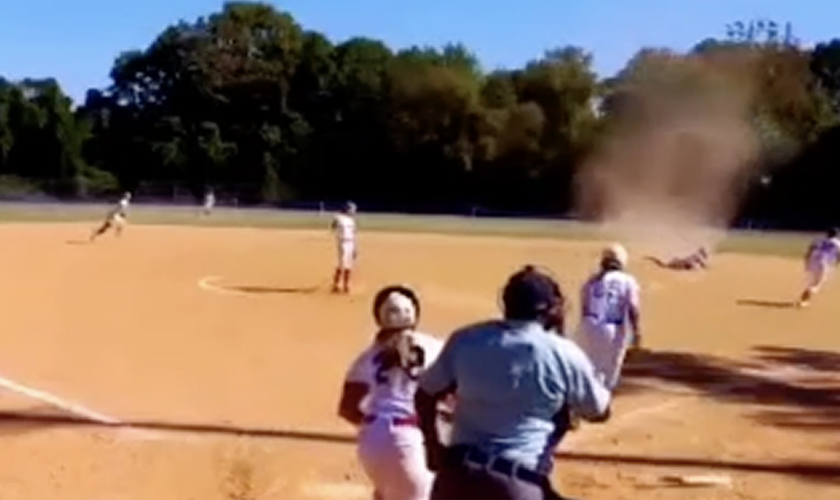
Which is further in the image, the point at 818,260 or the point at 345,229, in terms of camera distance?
the point at 818,260

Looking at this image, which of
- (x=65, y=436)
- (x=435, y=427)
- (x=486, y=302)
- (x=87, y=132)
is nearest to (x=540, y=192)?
(x=87, y=132)

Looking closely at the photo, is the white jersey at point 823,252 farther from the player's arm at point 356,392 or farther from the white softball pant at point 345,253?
the player's arm at point 356,392

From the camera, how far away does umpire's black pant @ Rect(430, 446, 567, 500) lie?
684 centimetres

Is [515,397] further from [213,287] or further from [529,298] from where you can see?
[213,287]

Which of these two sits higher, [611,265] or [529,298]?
[529,298]

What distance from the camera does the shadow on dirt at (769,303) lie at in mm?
36000

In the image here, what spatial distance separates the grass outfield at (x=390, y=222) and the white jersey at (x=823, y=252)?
21.2 m

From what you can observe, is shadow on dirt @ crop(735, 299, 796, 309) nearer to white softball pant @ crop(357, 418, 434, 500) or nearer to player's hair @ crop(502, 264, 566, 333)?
white softball pant @ crop(357, 418, 434, 500)

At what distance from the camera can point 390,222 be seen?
78438 millimetres

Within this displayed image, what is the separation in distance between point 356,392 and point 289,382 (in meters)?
11.7

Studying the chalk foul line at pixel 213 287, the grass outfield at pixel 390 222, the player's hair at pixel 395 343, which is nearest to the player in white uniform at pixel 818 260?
the chalk foul line at pixel 213 287

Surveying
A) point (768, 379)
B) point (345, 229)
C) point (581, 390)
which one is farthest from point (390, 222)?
point (581, 390)

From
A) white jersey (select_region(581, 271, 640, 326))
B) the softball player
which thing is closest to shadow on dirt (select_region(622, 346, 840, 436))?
white jersey (select_region(581, 271, 640, 326))

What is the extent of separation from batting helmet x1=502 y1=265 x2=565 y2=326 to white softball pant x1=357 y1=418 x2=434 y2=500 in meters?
1.72
